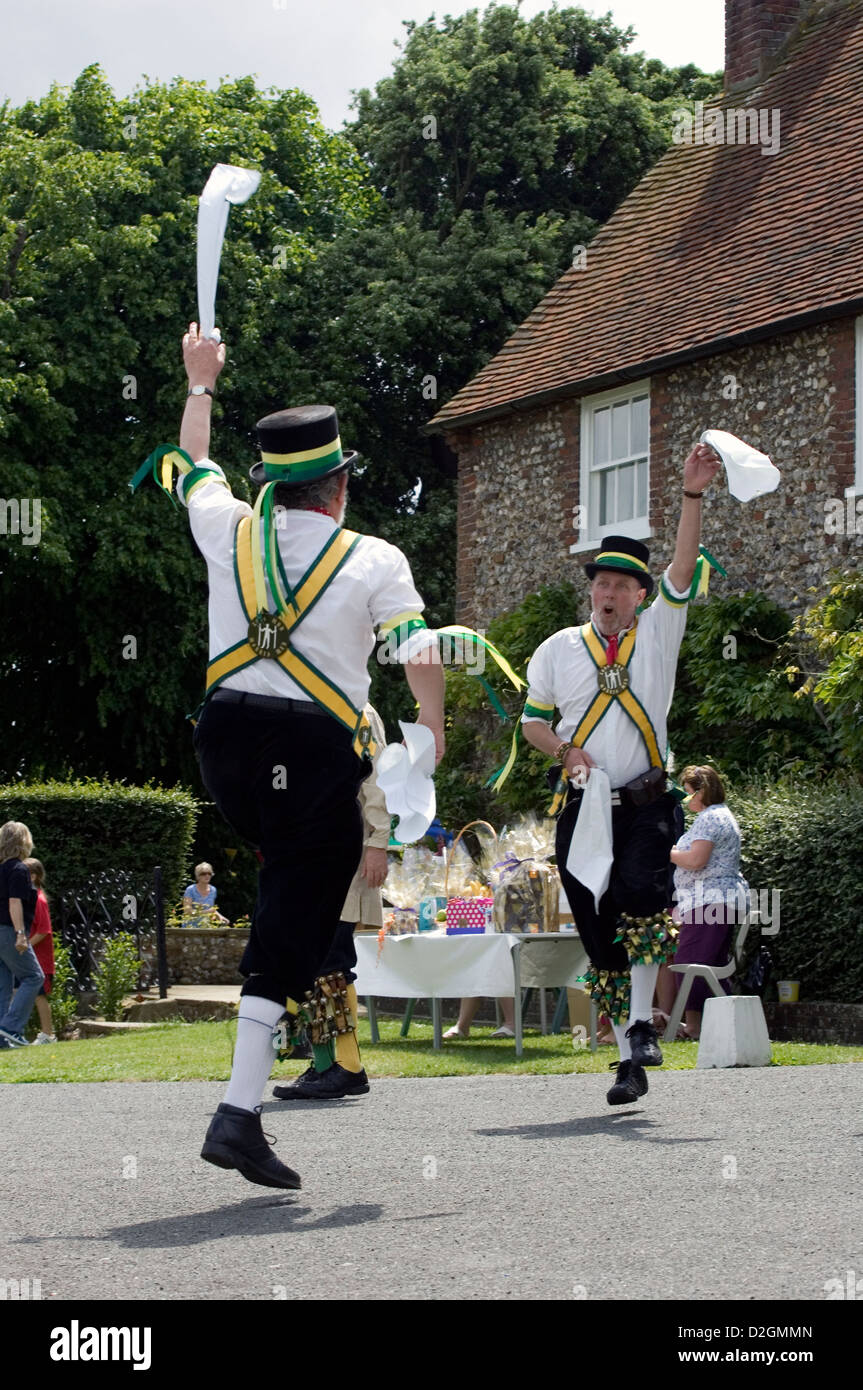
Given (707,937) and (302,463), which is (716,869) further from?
(302,463)

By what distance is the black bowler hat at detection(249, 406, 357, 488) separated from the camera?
219 inches

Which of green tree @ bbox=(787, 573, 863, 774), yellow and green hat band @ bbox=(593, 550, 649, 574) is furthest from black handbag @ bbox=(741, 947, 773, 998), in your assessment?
yellow and green hat band @ bbox=(593, 550, 649, 574)

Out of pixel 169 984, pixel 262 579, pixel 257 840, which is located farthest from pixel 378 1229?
pixel 169 984

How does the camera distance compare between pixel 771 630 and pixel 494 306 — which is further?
pixel 494 306

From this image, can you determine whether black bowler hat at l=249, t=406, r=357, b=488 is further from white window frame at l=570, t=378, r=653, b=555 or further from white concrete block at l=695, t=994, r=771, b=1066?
white window frame at l=570, t=378, r=653, b=555

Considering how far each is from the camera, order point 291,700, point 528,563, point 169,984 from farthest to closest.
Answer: point 528,563, point 169,984, point 291,700

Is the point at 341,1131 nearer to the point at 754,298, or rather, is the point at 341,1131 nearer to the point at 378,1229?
the point at 378,1229

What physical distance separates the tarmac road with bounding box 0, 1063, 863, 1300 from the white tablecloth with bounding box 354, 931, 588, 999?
2266mm

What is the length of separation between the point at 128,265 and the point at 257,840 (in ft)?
74.7

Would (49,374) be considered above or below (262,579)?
above

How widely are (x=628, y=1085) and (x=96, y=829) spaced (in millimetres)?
13512

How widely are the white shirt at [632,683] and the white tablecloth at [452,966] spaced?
281 cm

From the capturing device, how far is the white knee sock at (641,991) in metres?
7.05

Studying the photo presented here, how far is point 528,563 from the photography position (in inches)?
836
